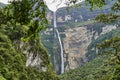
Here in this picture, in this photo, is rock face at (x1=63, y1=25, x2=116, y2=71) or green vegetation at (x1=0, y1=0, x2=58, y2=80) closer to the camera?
green vegetation at (x1=0, y1=0, x2=58, y2=80)

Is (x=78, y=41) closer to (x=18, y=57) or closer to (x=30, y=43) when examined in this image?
(x=30, y=43)

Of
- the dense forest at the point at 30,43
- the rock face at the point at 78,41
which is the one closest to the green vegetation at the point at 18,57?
the dense forest at the point at 30,43

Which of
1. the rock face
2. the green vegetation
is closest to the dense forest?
the green vegetation

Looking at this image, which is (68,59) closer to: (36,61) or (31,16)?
(36,61)

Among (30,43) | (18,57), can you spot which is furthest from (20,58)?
(30,43)

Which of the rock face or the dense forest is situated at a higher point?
the dense forest

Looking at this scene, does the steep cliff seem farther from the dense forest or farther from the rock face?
the rock face

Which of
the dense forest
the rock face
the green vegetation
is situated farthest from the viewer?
the rock face

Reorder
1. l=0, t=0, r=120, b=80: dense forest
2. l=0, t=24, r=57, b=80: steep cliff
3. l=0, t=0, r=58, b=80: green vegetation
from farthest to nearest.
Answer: l=0, t=24, r=57, b=80: steep cliff < l=0, t=0, r=58, b=80: green vegetation < l=0, t=0, r=120, b=80: dense forest
